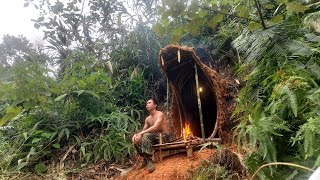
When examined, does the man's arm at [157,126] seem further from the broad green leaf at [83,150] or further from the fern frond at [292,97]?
the fern frond at [292,97]

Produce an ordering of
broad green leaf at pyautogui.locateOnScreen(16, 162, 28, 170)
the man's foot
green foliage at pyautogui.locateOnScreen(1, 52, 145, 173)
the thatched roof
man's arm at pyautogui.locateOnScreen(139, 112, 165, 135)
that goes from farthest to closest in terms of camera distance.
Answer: the thatched roof → green foliage at pyautogui.locateOnScreen(1, 52, 145, 173) → broad green leaf at pyautogui.locateOnScreen(16, 162, 28, 170) → man's arm at pyautogui.locateOnScreen(139, 112, 165, 135) → the man's foot

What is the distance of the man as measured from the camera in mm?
4930

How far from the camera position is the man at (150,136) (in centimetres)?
493

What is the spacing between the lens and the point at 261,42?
10.1ft

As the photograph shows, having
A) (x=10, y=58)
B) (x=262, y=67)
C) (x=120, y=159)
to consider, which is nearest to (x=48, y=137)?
(x=120, y=159)

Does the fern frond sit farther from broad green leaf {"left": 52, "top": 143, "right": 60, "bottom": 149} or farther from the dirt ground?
broad green leaf {"left": 52, "top": 143, "right": 60, "bottom": 149}

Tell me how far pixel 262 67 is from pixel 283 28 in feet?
1.55

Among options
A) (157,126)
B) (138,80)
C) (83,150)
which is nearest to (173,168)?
(157,126)

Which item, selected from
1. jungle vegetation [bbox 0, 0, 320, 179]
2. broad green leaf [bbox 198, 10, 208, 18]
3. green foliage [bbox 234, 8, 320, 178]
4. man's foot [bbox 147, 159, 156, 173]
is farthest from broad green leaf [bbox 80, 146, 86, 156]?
broad green leaf [bbox 198, 10, 208, 18]

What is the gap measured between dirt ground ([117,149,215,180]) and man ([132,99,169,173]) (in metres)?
0.17

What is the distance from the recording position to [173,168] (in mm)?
4520

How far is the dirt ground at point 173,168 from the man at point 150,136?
17 cm

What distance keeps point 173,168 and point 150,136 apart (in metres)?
0.82

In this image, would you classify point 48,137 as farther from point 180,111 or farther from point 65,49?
point 65,49
